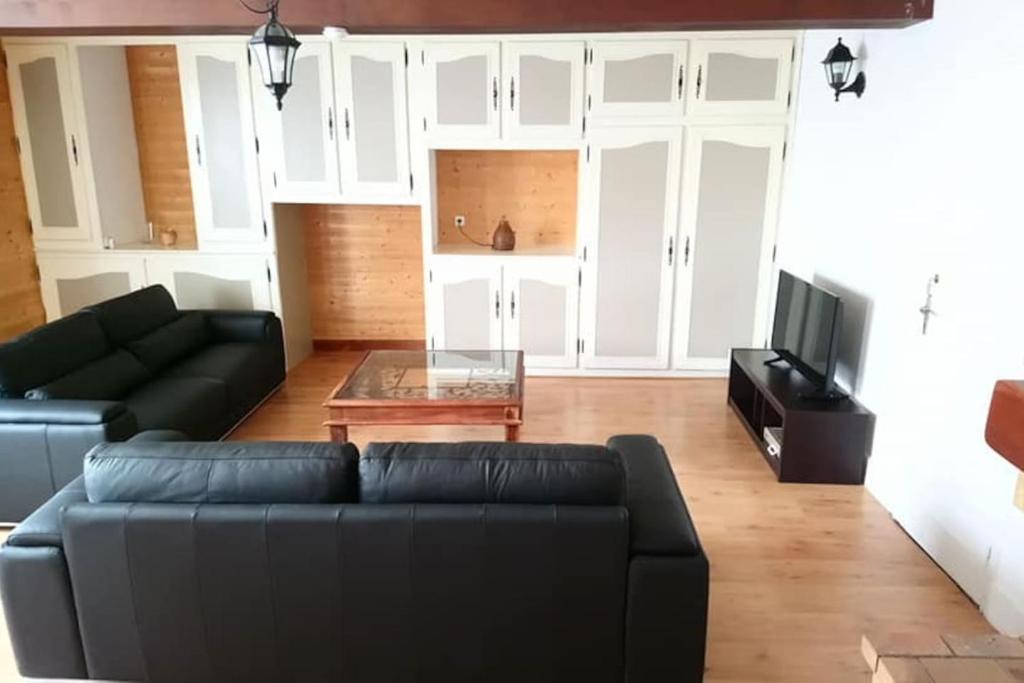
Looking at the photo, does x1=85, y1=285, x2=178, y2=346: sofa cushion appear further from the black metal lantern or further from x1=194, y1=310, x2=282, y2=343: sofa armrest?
the black metal lantern

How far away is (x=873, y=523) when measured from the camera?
11.1 feet

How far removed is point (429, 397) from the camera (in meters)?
3.58

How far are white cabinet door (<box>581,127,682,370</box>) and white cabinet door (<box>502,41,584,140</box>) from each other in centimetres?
24

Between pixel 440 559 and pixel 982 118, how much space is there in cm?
260

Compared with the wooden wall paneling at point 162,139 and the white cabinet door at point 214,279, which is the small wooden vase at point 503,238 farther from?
the wooden wall paneling at point 162,139

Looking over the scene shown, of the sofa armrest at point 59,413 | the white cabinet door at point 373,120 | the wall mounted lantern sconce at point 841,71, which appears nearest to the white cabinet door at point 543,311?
the white cabinet door at point 373,120

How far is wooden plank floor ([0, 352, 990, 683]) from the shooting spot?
8.38 feet

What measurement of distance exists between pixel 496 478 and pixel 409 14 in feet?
7.64

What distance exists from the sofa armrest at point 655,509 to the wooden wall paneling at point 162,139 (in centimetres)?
418

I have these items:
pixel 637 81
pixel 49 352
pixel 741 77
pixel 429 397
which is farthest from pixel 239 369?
pixel 741 77

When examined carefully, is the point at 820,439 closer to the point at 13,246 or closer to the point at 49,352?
the point at 49,352

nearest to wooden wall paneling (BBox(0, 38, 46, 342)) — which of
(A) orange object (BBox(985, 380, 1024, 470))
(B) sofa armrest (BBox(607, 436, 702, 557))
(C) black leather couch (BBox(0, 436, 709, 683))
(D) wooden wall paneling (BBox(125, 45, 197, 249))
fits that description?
(D) wooden wall paneling (BBox(125, 45, 197, 249))

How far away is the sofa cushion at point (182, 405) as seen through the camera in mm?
3589

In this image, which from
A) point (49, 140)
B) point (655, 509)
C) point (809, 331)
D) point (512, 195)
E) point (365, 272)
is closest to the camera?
point (655, 509)
